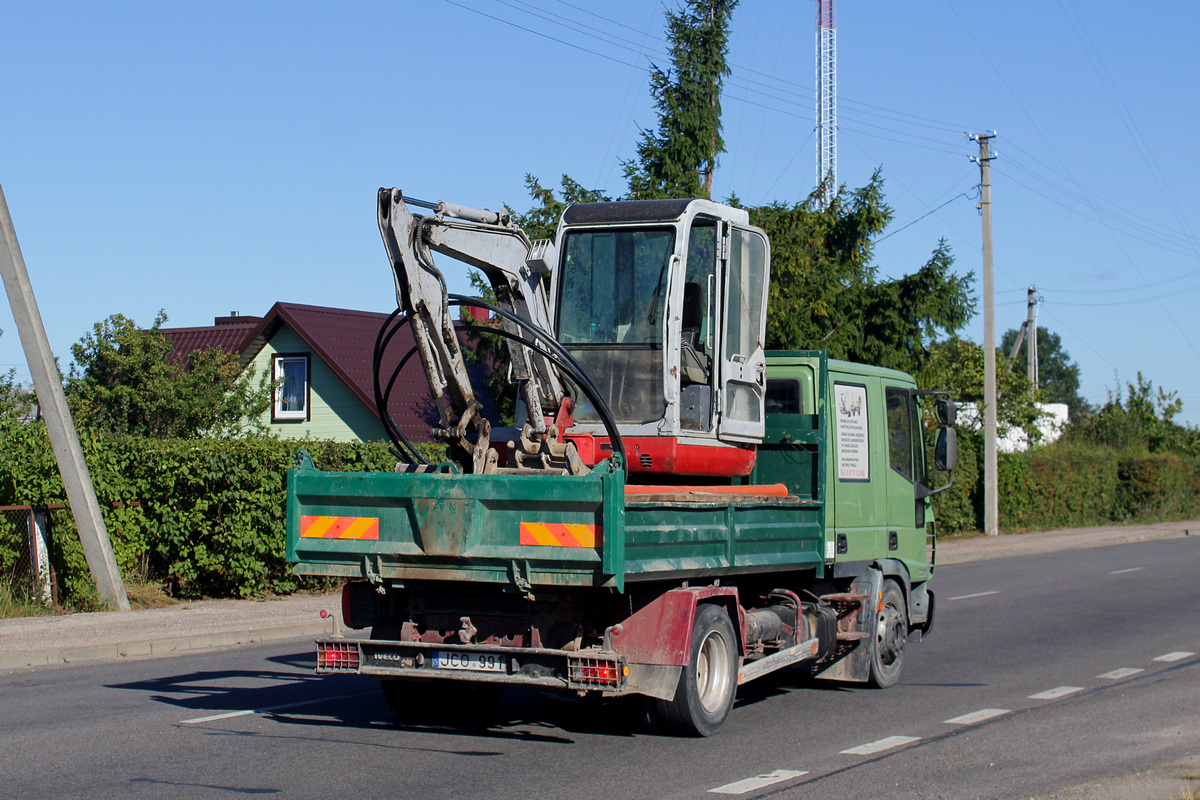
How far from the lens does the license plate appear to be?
24.0 ft

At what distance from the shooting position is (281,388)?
32.2 m

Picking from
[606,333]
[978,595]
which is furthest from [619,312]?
[978,595]

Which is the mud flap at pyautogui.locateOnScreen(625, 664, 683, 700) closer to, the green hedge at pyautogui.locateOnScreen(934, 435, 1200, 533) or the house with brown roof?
the house with brown roof

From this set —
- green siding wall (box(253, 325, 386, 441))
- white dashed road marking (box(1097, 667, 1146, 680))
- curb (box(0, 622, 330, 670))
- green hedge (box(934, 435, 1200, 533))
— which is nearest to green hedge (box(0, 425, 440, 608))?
curb (box(0, 622, 330, 670))

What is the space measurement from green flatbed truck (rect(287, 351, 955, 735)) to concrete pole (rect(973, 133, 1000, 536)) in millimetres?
23288

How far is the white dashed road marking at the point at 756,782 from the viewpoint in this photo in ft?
21.5

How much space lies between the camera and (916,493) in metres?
11.4

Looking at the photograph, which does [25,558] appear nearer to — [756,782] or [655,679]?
[655,679]

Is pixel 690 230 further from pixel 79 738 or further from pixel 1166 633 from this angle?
pixel 1166 633

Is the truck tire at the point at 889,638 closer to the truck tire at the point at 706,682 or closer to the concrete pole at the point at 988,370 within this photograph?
the truck tire at the point at 706,682

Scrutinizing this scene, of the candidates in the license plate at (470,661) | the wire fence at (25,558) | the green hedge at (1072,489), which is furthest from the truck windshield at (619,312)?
the green hedge at (1072,489)

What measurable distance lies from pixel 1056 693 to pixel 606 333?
4.62 m

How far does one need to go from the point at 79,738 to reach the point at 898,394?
714 cm

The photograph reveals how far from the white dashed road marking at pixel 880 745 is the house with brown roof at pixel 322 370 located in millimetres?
22529
